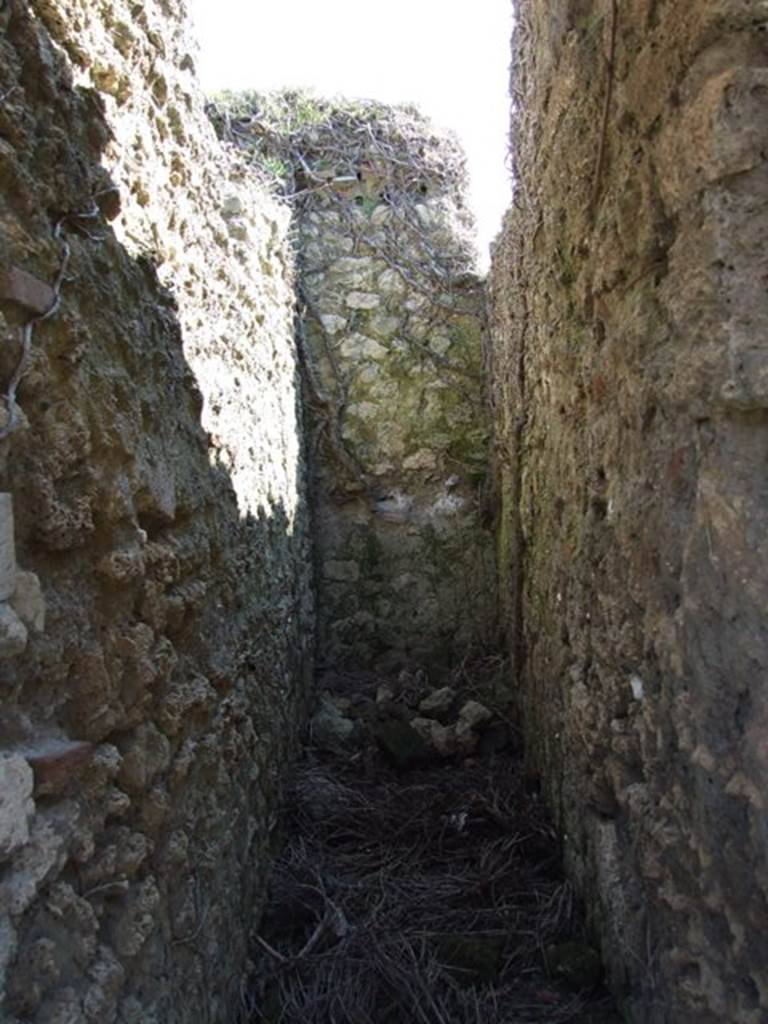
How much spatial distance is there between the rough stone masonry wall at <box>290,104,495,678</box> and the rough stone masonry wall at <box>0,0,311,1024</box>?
223 centimetres

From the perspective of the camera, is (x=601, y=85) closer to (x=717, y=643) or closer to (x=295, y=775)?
(x=717, y=643)

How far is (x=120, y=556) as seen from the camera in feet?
5.23

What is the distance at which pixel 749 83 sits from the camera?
1.33m

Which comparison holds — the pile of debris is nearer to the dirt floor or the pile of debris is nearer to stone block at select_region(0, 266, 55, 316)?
the dirt floor

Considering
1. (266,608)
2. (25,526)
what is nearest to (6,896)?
(25,526)

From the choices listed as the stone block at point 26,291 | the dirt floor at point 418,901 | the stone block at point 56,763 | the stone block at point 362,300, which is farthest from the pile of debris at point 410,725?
the stone block at point 26,291

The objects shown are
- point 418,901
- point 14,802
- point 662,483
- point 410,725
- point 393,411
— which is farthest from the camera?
point 393,411

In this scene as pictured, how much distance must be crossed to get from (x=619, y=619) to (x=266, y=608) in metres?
1.50

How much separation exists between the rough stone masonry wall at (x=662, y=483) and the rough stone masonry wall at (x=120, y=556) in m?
1.01

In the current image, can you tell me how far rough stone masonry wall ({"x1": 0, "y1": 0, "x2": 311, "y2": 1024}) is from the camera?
4.09ft

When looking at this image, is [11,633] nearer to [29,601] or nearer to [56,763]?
[29,601]

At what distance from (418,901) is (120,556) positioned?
1.69m

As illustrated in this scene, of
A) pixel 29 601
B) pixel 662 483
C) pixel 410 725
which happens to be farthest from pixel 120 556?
pixel 410 725

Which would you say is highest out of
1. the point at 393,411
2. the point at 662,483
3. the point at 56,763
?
the point at 393,411
